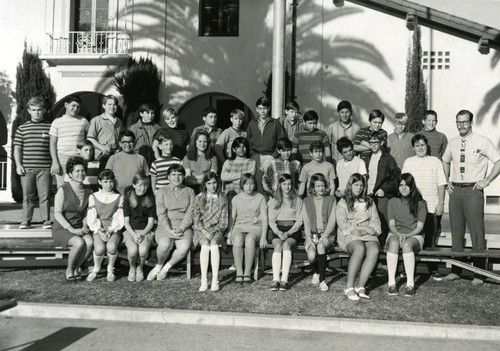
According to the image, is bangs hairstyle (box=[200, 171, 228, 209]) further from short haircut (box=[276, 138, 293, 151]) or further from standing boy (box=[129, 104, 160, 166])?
standing boy (box=[129, 104, 160, 166])

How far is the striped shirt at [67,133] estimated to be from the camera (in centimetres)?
916

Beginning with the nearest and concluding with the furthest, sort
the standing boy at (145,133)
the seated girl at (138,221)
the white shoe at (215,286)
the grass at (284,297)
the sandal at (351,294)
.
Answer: the grass at (284,297)
the sandal at (351,294)
the white shoe at (215,286)
the seated girl at (138,221)
the standing boy at (145,133)

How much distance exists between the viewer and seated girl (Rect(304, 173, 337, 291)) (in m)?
7.60

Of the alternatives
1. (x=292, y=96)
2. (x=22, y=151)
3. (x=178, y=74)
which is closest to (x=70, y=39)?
(x=178, y=74)

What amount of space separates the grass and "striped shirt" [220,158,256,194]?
1370 millimetres

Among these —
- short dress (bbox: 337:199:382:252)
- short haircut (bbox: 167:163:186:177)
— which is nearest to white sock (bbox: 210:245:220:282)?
short haircut (bbox: 167:163:186:177)

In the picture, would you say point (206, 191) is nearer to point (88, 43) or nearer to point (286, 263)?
point (286, 263)

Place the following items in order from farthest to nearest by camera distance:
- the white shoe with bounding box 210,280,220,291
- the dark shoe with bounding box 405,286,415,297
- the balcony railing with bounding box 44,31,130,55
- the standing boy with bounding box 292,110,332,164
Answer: the balcony railing with bounding box 44,31,130,55, the standing boy with bounding box 292,110,332,164, the white shoe with bounding box 210,280,220,291, the dark shoe with bounding box 405,286,415,297

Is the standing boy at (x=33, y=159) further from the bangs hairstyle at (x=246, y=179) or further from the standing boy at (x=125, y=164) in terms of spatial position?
the bangs hairstyle at (x=246, y=179)

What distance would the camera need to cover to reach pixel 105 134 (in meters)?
9.30

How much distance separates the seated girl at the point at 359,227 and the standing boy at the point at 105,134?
3.71m

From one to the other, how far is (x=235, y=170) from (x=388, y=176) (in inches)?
84.5

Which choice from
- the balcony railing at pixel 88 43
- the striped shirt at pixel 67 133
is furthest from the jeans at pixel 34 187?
the balcony railing at pixel 88 43

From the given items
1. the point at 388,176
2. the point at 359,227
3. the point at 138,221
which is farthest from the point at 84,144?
the point at 388,176
